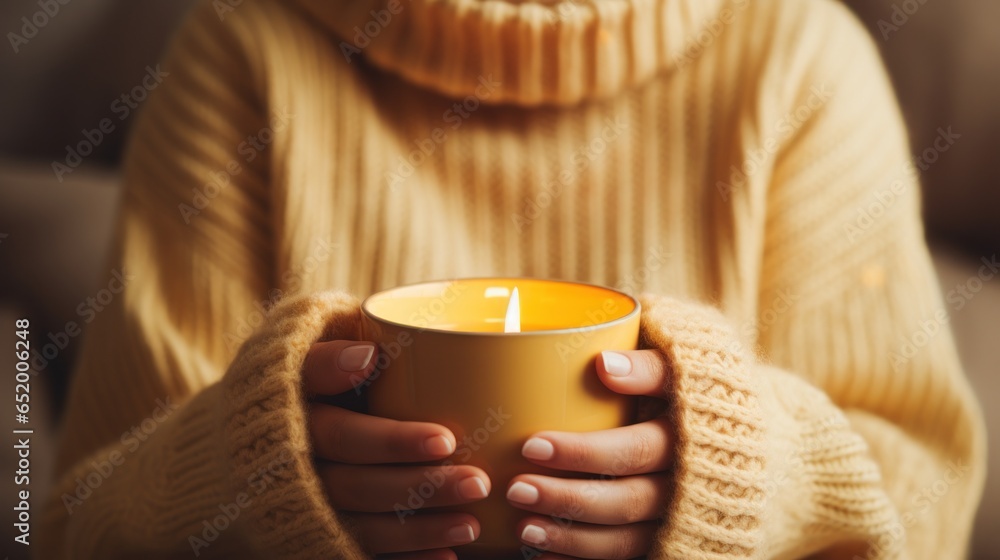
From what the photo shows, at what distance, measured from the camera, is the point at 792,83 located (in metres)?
0.67

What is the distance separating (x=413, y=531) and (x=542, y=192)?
1.40 feet

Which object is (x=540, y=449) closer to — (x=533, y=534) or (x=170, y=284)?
(x=533, y=534)

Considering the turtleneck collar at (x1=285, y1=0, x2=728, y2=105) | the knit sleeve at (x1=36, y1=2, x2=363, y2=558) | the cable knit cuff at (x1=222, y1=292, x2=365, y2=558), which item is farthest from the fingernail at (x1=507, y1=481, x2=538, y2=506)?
the turtleneck collar at (x1=285, y1=0, x2=728, y2=105)

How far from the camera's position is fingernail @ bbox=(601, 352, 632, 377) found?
0.97ft

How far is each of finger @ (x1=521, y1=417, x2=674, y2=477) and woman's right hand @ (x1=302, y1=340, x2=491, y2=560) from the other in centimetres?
3

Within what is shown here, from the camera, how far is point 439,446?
0.29 meters

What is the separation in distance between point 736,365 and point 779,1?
0.46m

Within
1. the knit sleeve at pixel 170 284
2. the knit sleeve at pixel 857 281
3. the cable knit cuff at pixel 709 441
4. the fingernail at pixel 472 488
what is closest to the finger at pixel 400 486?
the fingernail at pixel 472 488

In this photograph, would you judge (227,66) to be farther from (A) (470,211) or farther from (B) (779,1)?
(B) (779,1)

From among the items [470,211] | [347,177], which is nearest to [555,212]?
[470,211]

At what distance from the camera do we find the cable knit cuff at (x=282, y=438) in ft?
1.15

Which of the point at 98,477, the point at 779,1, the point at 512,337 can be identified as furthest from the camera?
the point at 779,1

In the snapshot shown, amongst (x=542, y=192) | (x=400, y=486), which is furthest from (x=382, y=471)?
(x=542, y=192)

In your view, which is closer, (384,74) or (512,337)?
(512,337)
